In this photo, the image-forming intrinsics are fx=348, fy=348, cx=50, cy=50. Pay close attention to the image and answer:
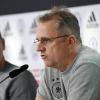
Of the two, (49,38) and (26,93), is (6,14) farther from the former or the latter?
(49,38)

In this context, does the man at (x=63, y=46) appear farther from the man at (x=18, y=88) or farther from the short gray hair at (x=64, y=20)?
the man at (x=18, y=88)

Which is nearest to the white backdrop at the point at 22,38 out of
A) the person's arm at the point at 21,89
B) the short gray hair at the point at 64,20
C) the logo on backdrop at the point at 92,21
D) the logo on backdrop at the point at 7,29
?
the logo on backdrop at the point at 7,29

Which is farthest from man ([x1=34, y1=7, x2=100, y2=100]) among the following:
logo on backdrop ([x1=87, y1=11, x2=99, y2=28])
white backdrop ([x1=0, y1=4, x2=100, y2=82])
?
white backdrop ([x1=0, y1=4, x2=100, y2=82])

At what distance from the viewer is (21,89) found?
2379 millimetres

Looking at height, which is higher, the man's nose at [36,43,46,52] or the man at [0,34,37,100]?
the man's nose at [36,43,46,52]

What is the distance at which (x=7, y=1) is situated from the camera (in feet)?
13.9

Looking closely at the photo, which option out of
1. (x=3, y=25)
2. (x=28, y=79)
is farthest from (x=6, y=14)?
(x=28, y=79)

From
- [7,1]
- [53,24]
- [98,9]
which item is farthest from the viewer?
[7,1]

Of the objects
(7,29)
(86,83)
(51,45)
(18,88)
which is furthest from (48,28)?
(7,29)

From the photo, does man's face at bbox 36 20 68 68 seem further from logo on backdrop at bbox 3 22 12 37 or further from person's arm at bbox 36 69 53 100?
logo on backdrop at bbox 3 22 12 37

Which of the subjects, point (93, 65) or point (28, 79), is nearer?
point (93, 65)

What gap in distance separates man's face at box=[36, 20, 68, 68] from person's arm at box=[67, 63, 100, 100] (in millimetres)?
169

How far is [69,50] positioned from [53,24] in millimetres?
162

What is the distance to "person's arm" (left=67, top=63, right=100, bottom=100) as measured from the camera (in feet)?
5.32
